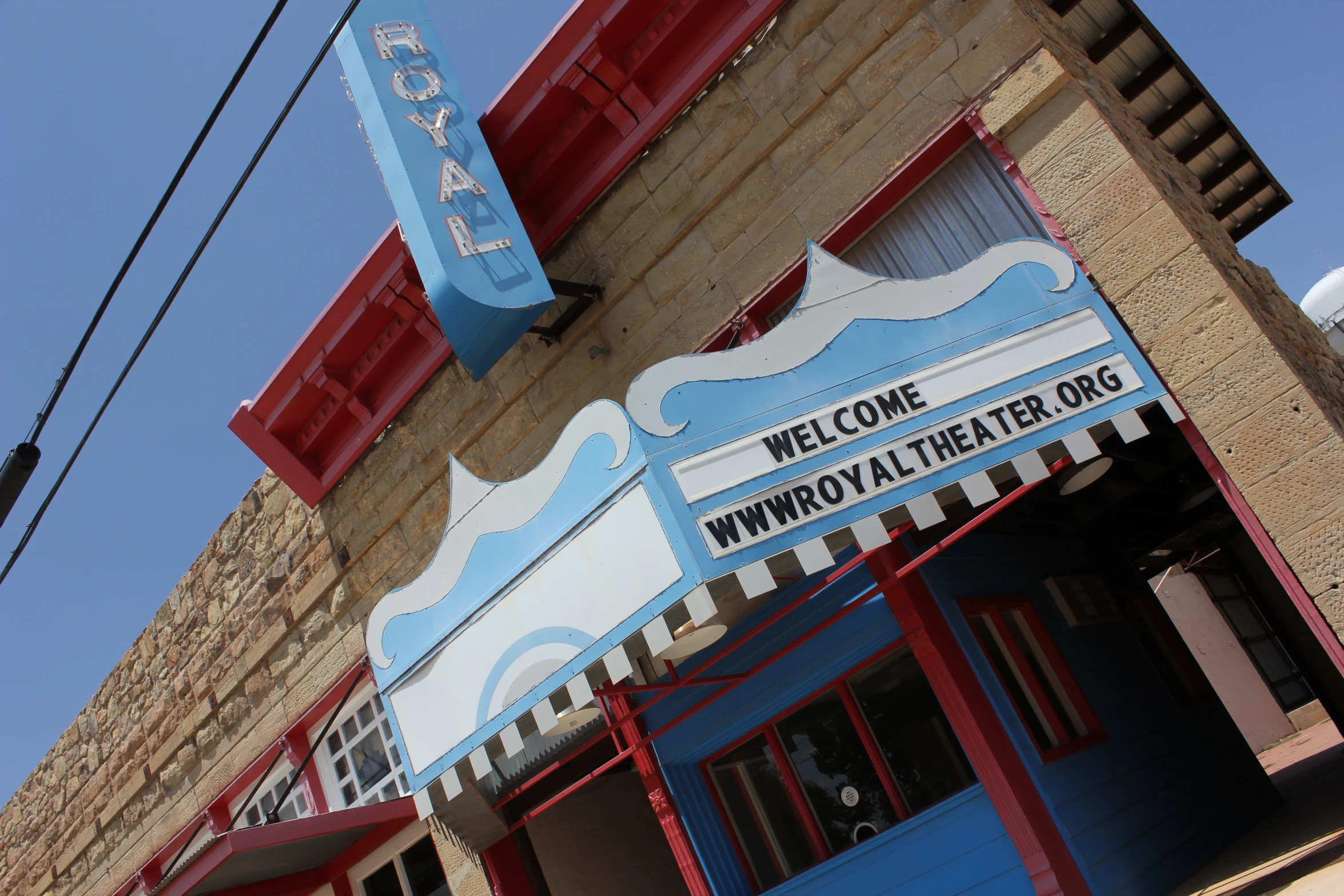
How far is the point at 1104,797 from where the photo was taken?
7.22m

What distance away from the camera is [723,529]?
527 cm

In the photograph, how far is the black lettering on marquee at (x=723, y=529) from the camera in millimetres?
5234

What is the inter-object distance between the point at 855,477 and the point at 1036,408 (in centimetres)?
108

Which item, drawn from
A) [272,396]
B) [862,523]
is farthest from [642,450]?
[272,396]

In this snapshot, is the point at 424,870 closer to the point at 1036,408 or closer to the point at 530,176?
the point at 530,176

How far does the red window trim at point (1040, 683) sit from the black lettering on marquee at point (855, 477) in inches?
88.0

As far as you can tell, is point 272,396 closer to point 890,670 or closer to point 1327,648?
point 890,670

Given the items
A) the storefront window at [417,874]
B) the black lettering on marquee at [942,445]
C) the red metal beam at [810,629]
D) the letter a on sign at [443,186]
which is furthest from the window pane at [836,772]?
the storefront window at [417,874]

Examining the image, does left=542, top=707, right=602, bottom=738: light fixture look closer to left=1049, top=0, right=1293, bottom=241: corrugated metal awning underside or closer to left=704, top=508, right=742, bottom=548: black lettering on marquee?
left=704, top=508, right=742, bottom=548: black lettering on marquee

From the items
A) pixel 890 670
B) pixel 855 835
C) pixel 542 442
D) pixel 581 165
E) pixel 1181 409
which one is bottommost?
pixel 855 835

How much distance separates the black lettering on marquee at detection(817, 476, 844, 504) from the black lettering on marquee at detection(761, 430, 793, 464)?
225 mm

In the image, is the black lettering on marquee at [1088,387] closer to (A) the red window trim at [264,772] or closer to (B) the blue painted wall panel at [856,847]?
(B) the blue painted wall panel at [856,847]

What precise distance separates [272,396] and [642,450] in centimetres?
609

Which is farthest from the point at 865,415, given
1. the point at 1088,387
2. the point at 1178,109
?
the point at 1178,109
